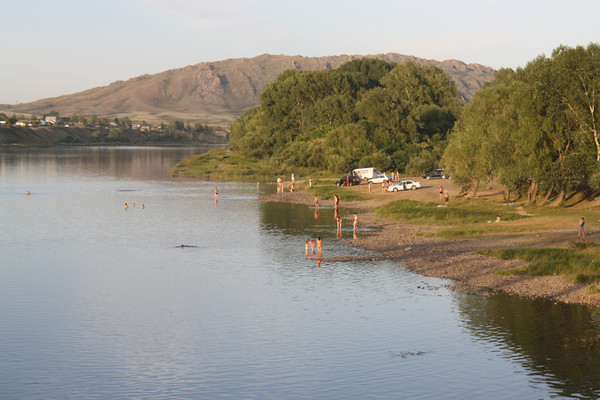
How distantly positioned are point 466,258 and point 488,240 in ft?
23.5

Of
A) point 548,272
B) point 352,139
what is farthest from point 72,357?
point 352,139

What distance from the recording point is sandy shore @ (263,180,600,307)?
4300cm

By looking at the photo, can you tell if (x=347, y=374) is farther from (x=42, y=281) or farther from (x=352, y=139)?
(x=352, y=139)

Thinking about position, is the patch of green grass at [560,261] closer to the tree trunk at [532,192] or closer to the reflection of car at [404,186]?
the tree trunk at [532,192]

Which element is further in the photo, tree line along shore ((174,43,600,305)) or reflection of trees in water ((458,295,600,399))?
tree line along shore ((174,43,600,305))

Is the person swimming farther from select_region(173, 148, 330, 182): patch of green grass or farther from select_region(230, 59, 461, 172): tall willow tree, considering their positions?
select_region(173, 148, 330, 182): patch of green grass

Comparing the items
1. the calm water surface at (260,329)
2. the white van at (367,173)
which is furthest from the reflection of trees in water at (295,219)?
the white van at (367,173)

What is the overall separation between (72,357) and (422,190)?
2956 inches

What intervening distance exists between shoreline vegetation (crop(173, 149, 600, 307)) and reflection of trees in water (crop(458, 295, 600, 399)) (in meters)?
2.24

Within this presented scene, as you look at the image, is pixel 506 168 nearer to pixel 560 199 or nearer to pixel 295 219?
pixel 560 199

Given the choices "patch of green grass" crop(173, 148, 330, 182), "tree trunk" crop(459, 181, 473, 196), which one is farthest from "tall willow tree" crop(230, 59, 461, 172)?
"tree trunk" crop(459, 181, 473, 196)

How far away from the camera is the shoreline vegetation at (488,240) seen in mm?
44750

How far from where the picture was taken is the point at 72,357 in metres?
33.0

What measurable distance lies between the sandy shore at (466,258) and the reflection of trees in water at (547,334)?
6.52 ft
